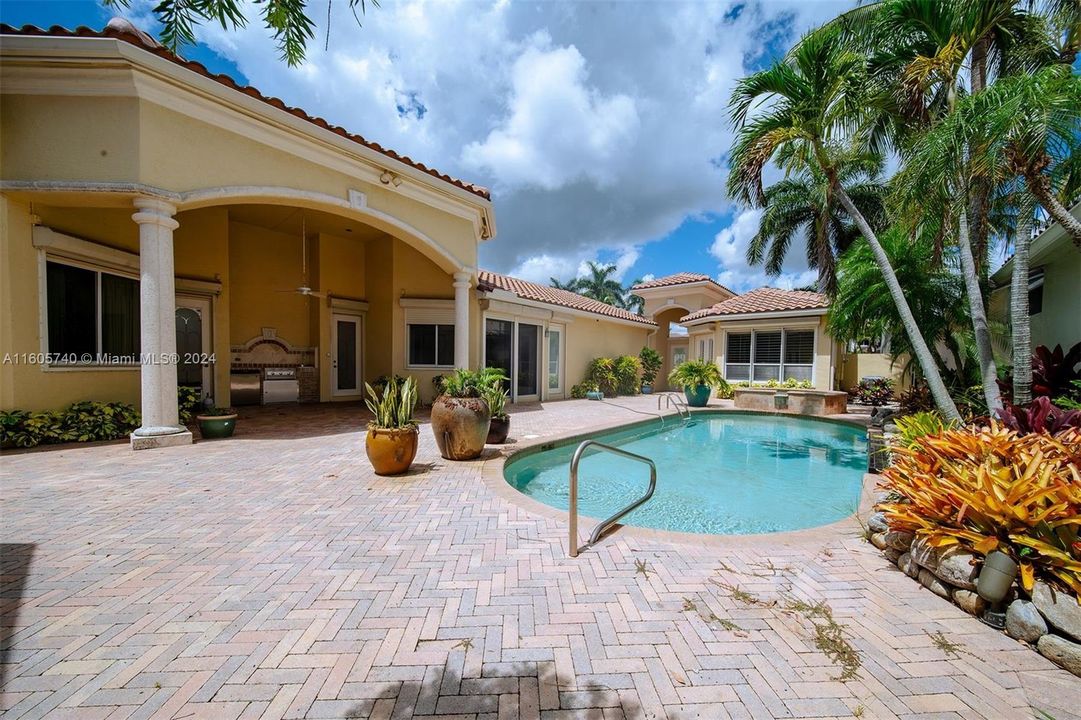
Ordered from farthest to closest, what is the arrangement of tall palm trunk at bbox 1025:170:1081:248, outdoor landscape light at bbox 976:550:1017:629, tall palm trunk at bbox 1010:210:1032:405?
1. tall palm trunk at bbox 1010:210:1032:405
2. tall palm trunk at bbox 1025:170:1081:248
3. outdoor landscape light at bbox 976:550:1017:629

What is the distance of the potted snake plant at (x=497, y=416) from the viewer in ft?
25.2

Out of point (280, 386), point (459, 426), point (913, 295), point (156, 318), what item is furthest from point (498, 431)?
point (913, 295)

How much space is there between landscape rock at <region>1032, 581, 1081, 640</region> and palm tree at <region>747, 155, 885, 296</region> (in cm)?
1608

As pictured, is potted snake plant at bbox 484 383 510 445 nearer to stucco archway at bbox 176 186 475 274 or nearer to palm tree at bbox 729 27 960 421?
stucco archway at bbox 176 186 475 274

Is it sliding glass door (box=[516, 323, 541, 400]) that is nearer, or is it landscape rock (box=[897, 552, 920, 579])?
landscape rock (box=[897, 552, 920, 579])

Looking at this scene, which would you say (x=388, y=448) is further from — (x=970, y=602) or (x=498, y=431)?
(x=970, y=602)

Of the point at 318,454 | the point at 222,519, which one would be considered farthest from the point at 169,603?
the point at 318,454

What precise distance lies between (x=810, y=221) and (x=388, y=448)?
20666mm

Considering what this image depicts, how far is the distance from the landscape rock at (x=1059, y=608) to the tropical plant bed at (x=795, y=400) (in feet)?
41.8

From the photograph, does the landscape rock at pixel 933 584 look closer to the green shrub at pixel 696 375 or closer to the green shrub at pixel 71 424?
the green shrub at pixel 71 424

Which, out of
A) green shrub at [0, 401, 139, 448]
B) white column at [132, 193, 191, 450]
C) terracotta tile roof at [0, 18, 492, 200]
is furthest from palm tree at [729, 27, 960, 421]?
green shrub at [0, 401, 139, 448]

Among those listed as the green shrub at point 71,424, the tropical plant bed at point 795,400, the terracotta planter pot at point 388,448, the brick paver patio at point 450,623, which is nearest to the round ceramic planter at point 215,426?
the green shrub at point 71,424

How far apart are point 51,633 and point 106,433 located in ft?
23.0

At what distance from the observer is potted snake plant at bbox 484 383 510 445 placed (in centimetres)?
769
